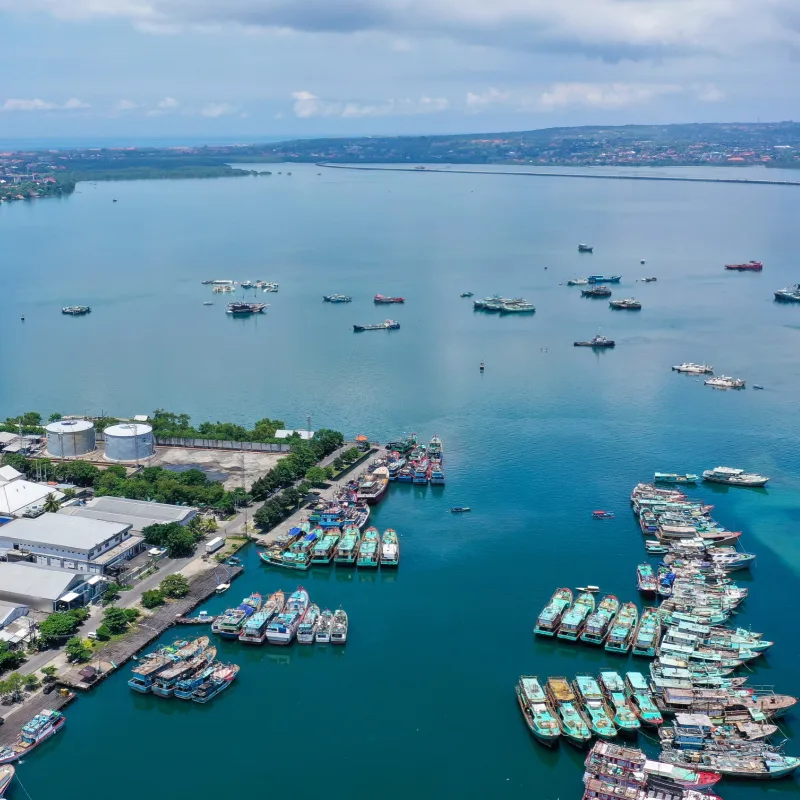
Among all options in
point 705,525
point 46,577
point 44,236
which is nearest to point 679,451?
point 705,525

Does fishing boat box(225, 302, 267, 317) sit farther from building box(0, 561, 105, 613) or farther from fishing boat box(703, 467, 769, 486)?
building box(0, 561, 105, 613)

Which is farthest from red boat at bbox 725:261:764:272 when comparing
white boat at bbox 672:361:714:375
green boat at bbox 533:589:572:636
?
green boat at bbox 533:589:572:636

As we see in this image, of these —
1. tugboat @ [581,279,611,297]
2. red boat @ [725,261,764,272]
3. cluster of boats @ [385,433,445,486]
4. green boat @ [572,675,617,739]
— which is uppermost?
red boat @ [725,261,764,272]

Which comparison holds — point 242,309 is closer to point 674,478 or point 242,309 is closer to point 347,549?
→ point 674,478

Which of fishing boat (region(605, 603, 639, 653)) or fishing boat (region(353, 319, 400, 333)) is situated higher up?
fishing boat (region(353, 319, 400, 333))

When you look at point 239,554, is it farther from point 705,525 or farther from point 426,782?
point 705,525

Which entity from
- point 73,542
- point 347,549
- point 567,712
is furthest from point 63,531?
point 567,712
